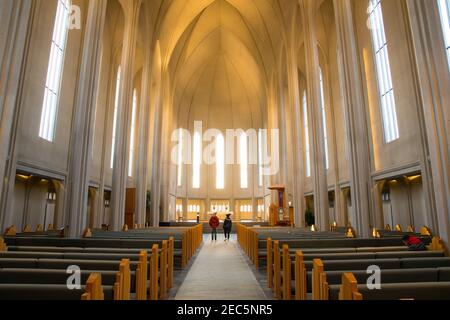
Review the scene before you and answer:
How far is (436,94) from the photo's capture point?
19.2ft

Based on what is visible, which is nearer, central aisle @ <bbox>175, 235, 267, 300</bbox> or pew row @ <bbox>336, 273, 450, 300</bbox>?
pew row @ <bbox>336, 273, 450, 300</bbox>

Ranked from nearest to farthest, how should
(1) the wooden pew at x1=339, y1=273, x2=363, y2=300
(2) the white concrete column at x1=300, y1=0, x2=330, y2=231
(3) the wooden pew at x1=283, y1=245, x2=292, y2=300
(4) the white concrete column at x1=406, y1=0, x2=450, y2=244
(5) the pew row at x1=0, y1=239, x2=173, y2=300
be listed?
(1) the wooden pew at x1=339, y1=273, x2=363, y2=300, (5) the pew row at x1=0, y1=239, x2=173, y2=300, (3) the wooden pew at x1=283, y1=245, x2=292, y2=300, (4) the white concrete column at x1=406, y1=0, x2=450, y2=244, (2) the white concrete column at x1=300, y1=0, x2=330, y2=231

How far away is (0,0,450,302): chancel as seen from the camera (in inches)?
155

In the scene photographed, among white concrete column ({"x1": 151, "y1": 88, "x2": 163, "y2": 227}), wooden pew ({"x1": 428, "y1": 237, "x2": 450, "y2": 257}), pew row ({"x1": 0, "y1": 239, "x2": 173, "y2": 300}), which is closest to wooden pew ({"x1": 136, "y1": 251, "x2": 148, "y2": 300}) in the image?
pew row ({"x1": 0, "y1": 239, "x2": 173, "y2": 300})

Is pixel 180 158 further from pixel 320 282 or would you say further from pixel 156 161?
pixel 320 282

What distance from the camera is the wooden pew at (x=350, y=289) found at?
2.09 metres

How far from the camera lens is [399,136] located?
11789mm

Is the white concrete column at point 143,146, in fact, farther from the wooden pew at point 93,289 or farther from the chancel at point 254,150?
the wooden pew at point 93,289

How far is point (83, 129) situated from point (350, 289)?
33.3ft

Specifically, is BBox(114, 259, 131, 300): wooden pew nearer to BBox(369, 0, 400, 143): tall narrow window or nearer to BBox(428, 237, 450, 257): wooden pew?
BBox(428, 237, 450, 257): wooden pew

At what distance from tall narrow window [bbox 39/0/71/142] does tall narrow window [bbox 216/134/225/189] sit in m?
22.7

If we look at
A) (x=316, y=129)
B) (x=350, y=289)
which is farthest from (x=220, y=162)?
(x=350, y=289)

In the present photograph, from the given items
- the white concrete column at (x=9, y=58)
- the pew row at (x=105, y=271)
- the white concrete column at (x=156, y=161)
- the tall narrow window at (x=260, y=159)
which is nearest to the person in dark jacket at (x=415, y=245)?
the pew row at (x=105, y=271)

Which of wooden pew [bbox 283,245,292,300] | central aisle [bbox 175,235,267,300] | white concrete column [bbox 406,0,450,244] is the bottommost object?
central aisle [bbox 175,235,267,300]
